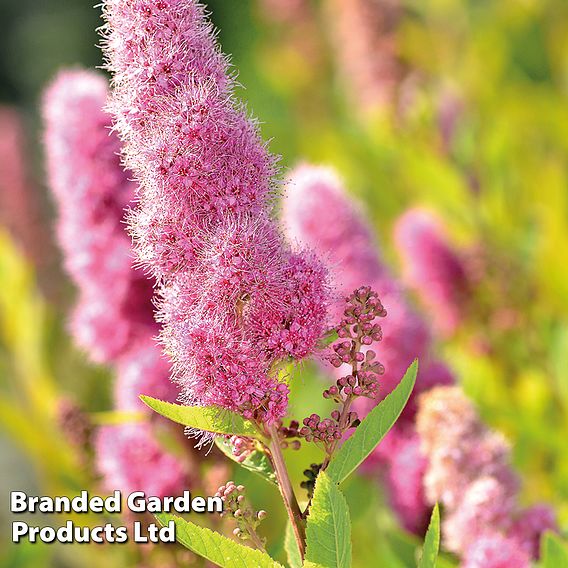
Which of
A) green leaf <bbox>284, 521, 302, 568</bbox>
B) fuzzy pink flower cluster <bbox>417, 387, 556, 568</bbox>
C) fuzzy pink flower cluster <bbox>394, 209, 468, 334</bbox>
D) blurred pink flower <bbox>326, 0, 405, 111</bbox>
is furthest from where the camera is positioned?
blurred pink flower <bbox>326, 0, 405, 111</bbox>

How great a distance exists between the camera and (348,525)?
0.99 metres

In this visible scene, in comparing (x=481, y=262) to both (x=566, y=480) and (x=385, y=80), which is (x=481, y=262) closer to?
(x=566, y=480)

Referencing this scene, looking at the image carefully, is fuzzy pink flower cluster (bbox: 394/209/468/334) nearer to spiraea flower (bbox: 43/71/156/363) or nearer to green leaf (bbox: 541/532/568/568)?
spiraea flower (bbox: 43/71/156/363)

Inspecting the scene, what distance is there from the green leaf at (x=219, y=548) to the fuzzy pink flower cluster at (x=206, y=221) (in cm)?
13

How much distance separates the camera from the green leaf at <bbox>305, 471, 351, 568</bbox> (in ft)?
3.19

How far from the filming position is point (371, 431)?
39.8 inches

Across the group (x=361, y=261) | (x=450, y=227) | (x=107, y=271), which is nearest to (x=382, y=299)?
(x=361, y=261)

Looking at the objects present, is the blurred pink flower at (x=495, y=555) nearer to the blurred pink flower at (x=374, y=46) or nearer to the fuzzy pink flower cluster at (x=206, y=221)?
the fuzzy pink flower cluster at (x=206, y=221)

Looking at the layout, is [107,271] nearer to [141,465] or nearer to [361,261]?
[141,465]

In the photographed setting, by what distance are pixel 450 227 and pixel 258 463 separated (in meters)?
1.65

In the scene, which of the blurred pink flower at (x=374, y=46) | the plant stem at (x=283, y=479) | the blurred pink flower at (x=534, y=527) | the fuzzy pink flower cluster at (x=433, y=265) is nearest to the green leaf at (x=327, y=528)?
the plant stem at (x=283, y=479)

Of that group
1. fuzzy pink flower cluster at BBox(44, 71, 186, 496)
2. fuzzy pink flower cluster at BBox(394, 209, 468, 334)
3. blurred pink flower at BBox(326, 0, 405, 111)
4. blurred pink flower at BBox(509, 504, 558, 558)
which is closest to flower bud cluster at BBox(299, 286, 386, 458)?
blurred pink flower at BBox(509, 504, 558, 558)

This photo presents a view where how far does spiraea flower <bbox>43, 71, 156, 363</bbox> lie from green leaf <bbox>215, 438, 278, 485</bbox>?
61cm

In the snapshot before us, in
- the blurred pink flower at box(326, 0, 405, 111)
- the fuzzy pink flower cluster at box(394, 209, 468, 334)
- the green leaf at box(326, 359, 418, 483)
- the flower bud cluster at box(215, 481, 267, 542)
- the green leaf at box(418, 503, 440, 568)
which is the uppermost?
the blurred pink flower at box(326, 0, 405, 111)
